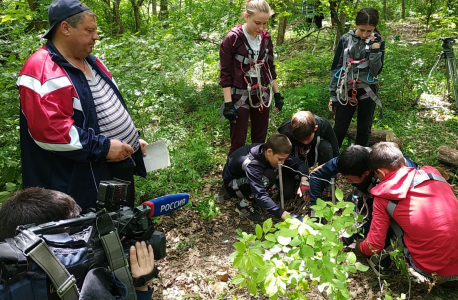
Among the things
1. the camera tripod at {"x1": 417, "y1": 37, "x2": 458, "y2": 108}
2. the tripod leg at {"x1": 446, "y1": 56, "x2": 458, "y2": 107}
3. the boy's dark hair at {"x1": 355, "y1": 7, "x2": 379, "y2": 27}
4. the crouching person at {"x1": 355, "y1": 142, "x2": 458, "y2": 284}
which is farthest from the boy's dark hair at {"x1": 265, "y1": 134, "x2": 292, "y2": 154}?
the tripod leg at {"x1": 446, "y1": 56, "x2": 458, "y2": 107}

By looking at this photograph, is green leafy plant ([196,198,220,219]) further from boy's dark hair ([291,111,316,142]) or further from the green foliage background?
boy's dark hair ([291,111,316,142])

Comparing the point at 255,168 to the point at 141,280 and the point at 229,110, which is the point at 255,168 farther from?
the point at 141,280

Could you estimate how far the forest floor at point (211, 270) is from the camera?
2.88 metres

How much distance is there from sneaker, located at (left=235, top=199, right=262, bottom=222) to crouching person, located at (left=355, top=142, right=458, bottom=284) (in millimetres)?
1333

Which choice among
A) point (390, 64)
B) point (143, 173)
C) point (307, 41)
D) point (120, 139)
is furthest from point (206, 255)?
point (307, 41)

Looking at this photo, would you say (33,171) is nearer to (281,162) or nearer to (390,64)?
(281,162)

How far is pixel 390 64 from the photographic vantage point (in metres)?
6.38

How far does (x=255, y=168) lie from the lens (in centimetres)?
369

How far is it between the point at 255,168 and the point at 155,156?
3.57ft

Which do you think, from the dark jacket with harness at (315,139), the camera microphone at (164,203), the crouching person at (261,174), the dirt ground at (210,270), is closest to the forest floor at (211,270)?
the dirt ground at (210,270)

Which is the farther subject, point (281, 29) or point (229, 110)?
point (281, 29)

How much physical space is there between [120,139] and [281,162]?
1.65m

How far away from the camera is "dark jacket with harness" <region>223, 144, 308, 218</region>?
350cm

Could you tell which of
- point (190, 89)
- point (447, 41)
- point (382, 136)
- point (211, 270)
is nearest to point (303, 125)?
point (211, 270)
